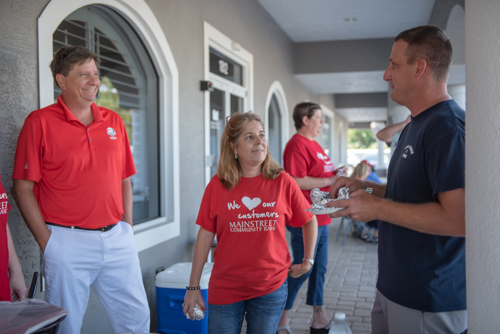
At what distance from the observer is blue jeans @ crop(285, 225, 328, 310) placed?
11.3 ft

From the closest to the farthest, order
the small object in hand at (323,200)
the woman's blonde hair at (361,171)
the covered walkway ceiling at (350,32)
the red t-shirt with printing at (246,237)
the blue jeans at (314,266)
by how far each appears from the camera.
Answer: the small object in hand at (323,200) → the red t-shirt with printing at (246,237) → the blue jeans at (314,266) → the covered walkway ceiling at (350,32) → the woman's blonde hair at (361,171)

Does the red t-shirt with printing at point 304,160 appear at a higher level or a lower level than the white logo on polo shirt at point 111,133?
lower

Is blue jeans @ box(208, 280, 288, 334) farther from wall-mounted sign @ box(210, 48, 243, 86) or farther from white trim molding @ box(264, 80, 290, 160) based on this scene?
white trim molding @ box(264, 80, 290, 160)

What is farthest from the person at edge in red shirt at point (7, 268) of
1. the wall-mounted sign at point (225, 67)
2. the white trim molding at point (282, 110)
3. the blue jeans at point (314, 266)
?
the white trim molding at point (282, 110)

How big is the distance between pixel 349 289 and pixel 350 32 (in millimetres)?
5375

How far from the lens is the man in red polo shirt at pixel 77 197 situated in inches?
87.0

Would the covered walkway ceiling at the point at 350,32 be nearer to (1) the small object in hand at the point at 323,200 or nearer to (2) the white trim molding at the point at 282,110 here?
(2) the white trim molding at the point at 282,110

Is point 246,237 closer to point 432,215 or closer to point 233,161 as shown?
point 233,161

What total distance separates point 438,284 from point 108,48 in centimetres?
303

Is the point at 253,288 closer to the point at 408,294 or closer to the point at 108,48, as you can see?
the point at 408,294

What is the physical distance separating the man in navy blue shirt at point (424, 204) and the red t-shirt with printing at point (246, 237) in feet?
1.91

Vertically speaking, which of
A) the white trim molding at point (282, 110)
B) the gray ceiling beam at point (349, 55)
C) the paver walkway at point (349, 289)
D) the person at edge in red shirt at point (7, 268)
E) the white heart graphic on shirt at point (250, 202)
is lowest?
the paver walkway at point (349, 289)

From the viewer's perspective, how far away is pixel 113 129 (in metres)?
2.56

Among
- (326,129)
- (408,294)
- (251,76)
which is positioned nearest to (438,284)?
(408,294)
